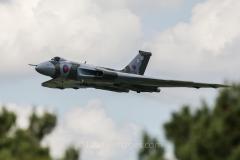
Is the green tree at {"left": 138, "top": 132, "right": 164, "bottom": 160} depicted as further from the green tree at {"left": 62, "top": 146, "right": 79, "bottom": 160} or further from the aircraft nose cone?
the aircraft nose cone

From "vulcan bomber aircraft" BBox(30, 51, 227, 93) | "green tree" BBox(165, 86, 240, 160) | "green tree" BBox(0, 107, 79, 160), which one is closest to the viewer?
"green tree" BBox(165, 86, 240, 160)

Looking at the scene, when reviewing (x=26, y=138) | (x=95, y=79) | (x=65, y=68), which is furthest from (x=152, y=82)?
(x=26, y=138)

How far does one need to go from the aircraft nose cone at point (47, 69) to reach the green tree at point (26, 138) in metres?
46.3

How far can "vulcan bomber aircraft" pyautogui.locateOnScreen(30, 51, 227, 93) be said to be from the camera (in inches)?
3056

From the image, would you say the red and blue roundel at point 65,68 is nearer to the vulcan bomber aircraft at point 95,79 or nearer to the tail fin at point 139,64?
the vulcan bomber aircraft at point 95,79

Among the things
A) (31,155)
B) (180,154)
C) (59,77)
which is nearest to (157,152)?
(180,154)

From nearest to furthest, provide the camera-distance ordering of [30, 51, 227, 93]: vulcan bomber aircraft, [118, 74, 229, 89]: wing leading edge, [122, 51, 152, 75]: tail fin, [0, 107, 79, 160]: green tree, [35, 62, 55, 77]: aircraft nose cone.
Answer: [0, 107, 79, 160]: green tree, [35, 62, 55, 77]: aircraft nose cone, [30, 51, 227, 93]: vulcan bomber aircraft, [118, 74, 229, 89]: wing leading edge, [122, 51, 152, 75]: tail fin

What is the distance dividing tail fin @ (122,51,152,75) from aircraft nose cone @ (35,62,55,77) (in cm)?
1299

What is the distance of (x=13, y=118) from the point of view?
30.9 metres

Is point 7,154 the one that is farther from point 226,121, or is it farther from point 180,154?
point 226,121

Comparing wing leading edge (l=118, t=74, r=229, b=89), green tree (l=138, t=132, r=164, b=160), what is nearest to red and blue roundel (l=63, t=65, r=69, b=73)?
wing leading edge (l=118, t=74, r=229, b=89)

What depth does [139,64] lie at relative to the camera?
Answer: 89.7 m

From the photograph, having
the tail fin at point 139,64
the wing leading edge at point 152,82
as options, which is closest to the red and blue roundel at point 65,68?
the wing leading edge at point 152,82

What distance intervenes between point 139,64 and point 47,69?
54.7ft
